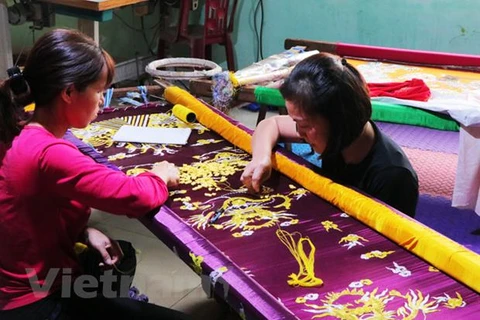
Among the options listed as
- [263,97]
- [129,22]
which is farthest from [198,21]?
[263,97]

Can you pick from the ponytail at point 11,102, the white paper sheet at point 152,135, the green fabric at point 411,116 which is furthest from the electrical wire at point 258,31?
the ponytail at point 11,102

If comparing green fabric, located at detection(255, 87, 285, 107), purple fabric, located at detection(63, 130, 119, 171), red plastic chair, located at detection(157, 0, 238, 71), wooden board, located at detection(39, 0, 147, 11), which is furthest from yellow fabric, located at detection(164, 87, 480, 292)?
red plastic chair, located at detection(157, 0, 238, 71)

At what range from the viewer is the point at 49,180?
1354mm

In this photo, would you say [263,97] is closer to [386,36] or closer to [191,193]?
[191,193]

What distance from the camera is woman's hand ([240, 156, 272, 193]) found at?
5.47ft

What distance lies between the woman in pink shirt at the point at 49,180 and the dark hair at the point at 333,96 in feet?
1.53

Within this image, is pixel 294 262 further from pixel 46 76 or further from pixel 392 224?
pixel 46 76

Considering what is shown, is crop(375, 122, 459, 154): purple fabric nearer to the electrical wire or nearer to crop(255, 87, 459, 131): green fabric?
crop(255, 87, 459, 131): green fabric

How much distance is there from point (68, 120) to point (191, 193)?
1.26 ft

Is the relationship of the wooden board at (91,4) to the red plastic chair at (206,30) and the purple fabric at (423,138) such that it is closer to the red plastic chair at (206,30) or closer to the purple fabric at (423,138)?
the red plastic chair at (206,30)

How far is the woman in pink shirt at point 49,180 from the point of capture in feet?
4.45

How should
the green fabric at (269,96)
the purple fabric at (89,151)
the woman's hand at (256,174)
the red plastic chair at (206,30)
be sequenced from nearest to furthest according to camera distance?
1. the woman's hand at (256,174)
2. the purple fabric at (89,151)
3. the green fabric at (269,96)
4. the red plastic chair at (206,30)

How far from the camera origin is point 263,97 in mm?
2875

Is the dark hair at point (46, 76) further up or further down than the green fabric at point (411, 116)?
further up
